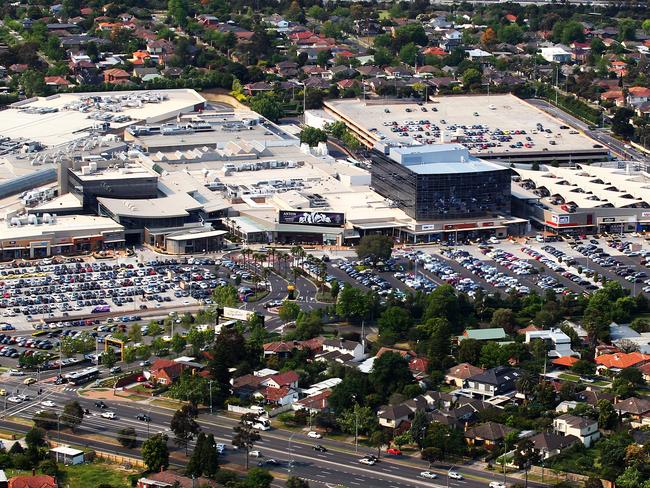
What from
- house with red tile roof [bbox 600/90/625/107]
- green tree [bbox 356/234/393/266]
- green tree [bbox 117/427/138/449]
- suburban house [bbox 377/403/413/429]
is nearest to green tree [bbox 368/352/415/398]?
suburban house [bbox 377/403/413/429]

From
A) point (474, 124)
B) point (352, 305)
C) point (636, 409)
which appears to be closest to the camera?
point (636, 409)

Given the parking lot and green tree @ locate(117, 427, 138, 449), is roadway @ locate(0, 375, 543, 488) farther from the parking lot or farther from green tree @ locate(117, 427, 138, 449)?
the parking lot

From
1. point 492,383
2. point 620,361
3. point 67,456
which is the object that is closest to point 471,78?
point 620,361

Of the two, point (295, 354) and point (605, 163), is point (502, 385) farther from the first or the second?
point (605, 163)

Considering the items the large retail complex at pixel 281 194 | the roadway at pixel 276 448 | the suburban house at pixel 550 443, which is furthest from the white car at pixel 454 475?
the large retail complex at pixel 281 194

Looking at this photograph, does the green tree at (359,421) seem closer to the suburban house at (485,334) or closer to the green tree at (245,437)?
the green tree at (245,437)

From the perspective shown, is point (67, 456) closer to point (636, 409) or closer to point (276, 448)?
point (276, 448)

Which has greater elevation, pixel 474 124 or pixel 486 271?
pixel 486 271
